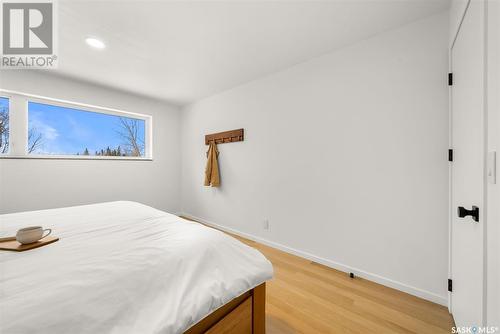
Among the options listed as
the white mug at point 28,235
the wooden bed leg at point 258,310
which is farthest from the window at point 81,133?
the wooden bed leg at point 258,310

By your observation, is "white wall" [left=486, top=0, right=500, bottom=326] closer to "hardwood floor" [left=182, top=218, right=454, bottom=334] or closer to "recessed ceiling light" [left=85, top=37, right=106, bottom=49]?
"hardwood floor" [left=182, top=218, right=454, bottom=334]

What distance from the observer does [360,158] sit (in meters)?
2.02

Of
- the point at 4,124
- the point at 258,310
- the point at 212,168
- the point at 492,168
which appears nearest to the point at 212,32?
the point at 212,168

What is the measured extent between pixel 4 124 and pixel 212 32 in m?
3.03

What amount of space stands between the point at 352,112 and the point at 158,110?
352 centimetres

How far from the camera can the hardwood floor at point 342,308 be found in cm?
139

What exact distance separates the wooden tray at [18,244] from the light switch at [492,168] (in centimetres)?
214

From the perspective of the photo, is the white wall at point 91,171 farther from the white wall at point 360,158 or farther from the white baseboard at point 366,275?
the white baseboard at point 366,275

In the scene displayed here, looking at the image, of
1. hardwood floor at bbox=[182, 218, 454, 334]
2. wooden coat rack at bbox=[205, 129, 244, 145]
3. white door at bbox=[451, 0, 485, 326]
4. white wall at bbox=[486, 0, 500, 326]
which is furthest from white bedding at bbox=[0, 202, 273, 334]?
wooden coat rack at bbox=[205, 129, 244, 145]

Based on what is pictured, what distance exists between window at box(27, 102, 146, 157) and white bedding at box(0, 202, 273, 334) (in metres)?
2.22

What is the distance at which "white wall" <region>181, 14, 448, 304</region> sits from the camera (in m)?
1.66

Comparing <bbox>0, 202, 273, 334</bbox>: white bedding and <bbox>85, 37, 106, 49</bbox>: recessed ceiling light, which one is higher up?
<bbox>85, 37, 106, 49</bbox>: recessed ceiling light

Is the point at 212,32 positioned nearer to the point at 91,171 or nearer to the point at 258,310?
the point at 258,310

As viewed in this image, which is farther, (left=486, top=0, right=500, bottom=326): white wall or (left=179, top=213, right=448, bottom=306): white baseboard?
(left=179, top=213, right=448, bottom=306): white baseboard
